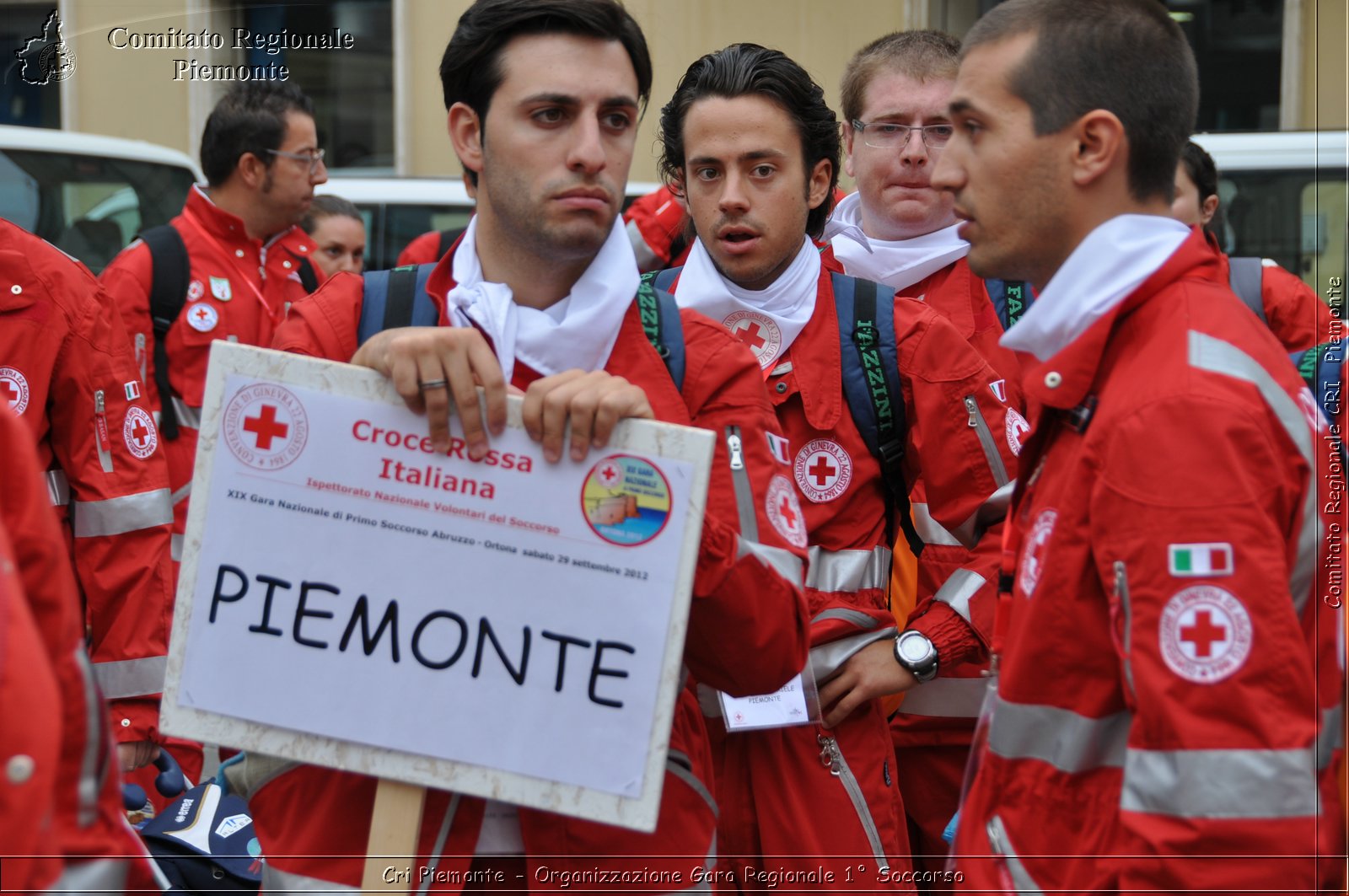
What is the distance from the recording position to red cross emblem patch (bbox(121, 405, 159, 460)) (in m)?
3.96

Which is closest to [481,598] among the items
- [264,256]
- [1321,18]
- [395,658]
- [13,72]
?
[395,658]

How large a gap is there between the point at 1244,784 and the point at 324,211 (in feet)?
27.1

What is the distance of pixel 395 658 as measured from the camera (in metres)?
2.15

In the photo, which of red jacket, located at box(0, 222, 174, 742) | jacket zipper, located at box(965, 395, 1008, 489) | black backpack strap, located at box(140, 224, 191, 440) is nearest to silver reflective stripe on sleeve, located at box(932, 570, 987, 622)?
jacket zipper, located at box(965, 395, 1008, 489)

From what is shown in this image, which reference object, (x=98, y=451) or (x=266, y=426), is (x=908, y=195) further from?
(x=266, y=426)

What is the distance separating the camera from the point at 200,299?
6402 millimetres

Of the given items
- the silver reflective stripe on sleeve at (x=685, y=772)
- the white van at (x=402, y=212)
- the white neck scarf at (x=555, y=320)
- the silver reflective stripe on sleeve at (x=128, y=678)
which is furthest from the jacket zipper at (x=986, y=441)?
the white van at (x=402, y=212)

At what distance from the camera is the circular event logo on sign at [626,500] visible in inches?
83.1

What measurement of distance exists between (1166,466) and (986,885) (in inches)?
27.6

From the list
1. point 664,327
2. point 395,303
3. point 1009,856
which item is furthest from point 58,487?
point 1009,856

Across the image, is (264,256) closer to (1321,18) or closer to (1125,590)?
(1125,590)

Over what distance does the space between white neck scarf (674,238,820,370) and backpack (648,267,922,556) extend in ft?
0.30

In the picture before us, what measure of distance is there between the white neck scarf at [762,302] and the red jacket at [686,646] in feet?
2.45
